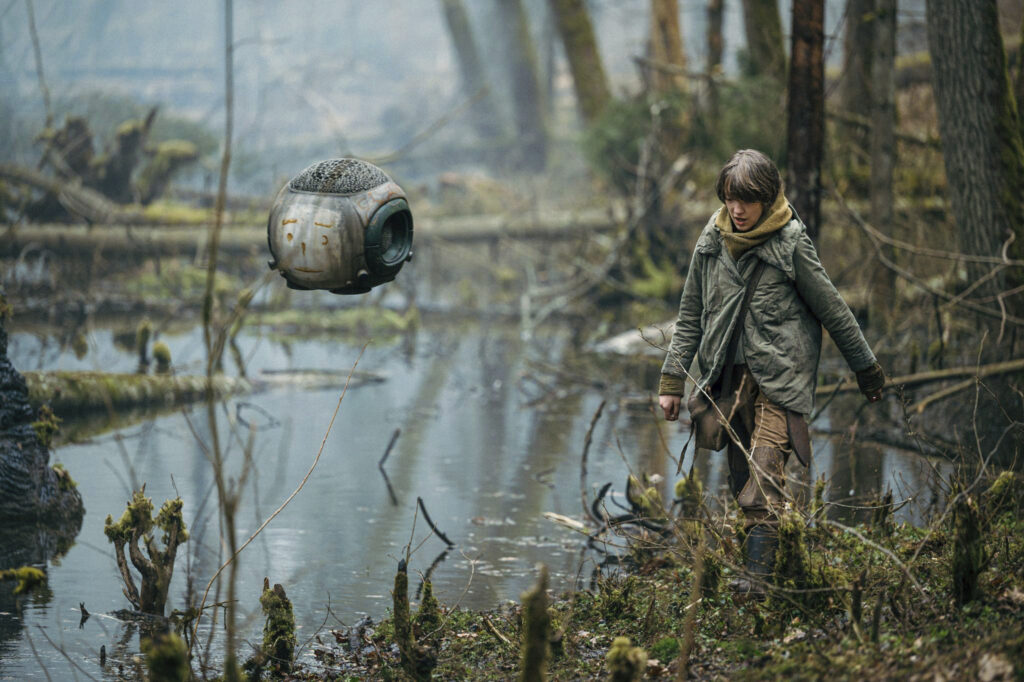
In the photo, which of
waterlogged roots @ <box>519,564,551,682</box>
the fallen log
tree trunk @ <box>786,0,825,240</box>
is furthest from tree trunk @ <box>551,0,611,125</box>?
waterlogged roots @ <box>519,564,551,682</box>

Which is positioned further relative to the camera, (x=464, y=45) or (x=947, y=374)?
(x=464, y=45)

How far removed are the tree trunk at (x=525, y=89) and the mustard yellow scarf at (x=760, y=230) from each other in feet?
96.9

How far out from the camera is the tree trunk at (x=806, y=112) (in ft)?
→ 26.8

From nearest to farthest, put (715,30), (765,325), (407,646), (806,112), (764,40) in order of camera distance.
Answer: (407,646), (765,325), (806,112), (764,40), (715,30)

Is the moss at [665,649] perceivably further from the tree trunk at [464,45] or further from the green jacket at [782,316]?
the tree trunk at [464,45]

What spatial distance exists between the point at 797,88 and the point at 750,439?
12.9ft

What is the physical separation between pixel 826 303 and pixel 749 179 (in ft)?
2.15

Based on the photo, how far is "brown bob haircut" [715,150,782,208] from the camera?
15.8 ft

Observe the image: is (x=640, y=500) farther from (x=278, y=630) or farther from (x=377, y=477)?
(x=377, y=477)

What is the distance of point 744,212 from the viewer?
16.1ft

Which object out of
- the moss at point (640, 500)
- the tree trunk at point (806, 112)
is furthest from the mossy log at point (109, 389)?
the tree trunk at point (806, 112)

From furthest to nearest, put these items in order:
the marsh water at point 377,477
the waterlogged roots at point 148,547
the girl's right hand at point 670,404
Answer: the marsh water at point 377,477 → the waterlogged roots at point 148,547 → the girl's right hand at point 670,404

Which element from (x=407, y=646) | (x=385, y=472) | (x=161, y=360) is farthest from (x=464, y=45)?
(x=407, y=646)

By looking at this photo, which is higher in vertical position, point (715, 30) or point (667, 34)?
point (667, 34)
